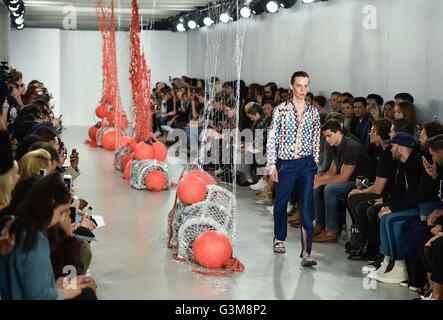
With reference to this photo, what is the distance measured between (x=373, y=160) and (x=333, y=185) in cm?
52

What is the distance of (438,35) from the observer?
774 centimetres

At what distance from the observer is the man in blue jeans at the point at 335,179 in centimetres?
693

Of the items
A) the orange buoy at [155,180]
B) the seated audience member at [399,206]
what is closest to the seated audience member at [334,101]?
the orange buoy at [155,180]

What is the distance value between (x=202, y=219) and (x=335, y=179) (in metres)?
1.48

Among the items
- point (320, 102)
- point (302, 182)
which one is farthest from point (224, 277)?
point (320, 102)

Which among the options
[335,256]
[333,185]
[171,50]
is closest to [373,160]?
[333,185]

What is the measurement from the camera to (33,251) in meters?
3.21

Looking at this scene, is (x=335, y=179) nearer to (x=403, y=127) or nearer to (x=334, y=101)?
(x=403, y=127)

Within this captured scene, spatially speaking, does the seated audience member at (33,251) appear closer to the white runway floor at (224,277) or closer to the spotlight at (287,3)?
the white runway floor at (224,277)

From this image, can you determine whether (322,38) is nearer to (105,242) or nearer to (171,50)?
(105,242)

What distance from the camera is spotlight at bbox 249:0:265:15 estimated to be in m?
12.5

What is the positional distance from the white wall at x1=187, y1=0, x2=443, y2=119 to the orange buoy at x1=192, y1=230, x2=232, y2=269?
2.89m

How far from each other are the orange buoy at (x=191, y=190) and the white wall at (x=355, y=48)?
2.61 meters

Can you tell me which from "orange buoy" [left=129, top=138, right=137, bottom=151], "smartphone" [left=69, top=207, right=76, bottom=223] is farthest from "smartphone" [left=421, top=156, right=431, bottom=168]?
"orange buoy" [left=129, top=138, right=137, bottom=151]
